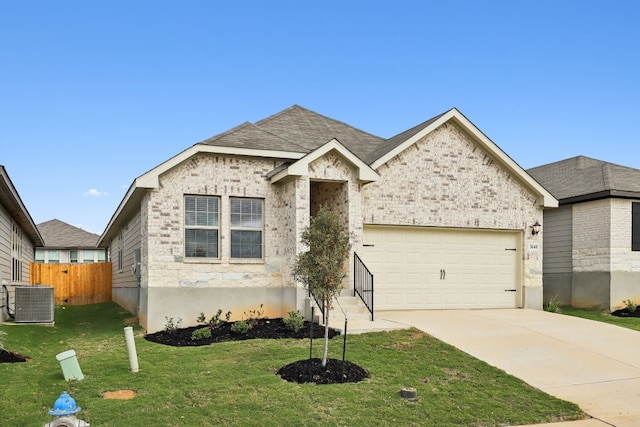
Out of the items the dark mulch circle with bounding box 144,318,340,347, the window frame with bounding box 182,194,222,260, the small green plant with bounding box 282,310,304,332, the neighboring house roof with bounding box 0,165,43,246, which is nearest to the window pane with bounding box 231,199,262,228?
the window frame with bounding box 182,194,222,260

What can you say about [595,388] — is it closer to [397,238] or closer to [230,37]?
[397,238]

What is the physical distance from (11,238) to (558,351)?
651 inches

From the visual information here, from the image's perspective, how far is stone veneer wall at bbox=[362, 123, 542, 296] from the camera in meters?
16.2

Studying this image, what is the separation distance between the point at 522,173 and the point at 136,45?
11.3m

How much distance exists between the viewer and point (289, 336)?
12.7 meters

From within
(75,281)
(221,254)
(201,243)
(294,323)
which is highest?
(201,243)

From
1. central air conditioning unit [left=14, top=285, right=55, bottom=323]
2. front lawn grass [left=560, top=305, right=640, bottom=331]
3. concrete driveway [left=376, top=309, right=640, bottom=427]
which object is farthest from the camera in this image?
front lawn grass [left=560, top=305, right=640, bottom=331]

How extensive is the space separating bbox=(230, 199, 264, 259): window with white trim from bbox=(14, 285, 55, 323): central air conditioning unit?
205 inches

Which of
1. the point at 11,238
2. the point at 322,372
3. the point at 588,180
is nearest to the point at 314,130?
the point at 588,180

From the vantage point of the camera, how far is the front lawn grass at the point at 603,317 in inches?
633

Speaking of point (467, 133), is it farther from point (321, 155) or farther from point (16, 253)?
point (16, 253)

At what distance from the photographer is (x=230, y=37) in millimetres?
15453

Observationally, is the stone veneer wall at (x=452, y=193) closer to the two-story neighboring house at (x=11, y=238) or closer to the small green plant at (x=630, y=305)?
the small green plant at (x=630, y=305)

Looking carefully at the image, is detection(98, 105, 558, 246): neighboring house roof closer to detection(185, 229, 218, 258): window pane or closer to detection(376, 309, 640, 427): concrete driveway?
detection(185, 229, 218, 258): window pane
